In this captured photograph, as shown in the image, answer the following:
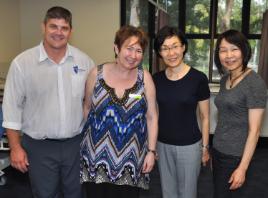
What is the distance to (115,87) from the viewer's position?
177 centimetres

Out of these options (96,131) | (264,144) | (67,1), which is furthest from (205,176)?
(67,1)

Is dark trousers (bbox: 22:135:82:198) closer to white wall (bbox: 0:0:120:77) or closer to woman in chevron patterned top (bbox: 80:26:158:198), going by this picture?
woman in chevron patterned top (bbox: 80:26:158:198)

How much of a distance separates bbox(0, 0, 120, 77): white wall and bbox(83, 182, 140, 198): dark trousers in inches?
144

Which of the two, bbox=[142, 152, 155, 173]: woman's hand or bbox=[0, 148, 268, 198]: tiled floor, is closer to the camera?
bbox=[142, 152, 155, 173]: woman's hand

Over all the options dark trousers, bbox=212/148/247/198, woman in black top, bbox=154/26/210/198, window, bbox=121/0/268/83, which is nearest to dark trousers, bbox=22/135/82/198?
woman in black top, bbox=154/26/210/198

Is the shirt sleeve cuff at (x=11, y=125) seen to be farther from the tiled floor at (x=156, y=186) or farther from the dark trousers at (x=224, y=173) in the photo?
the tiled floor at (x=156, y=186)

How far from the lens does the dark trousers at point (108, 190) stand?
1.85 meters

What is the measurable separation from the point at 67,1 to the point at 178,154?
4.06 m

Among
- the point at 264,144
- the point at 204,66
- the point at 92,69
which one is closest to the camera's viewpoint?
the point at 92,69

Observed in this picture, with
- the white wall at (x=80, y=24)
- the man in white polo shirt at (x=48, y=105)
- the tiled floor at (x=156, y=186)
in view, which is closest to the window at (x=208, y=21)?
the white wall at (x=80, y=24)

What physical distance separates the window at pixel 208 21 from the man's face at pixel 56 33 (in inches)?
143

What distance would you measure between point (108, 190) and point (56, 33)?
35.7 inches

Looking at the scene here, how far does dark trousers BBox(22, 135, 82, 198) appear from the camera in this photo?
1.91 meters

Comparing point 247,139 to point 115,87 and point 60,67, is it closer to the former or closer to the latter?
point 115,87
